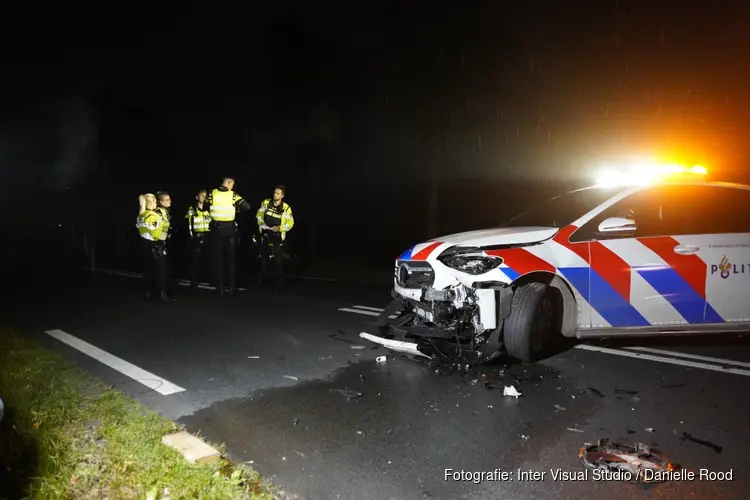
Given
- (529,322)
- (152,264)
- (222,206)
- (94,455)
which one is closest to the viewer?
(94,455)

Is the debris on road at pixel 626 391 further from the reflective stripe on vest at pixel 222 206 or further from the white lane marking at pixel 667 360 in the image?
the reflective stripe on vest at pixel 222 206

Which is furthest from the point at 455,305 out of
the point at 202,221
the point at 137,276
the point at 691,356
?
the point at 137,276

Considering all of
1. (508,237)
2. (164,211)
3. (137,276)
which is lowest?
(137,276)

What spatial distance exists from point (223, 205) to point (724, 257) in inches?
287

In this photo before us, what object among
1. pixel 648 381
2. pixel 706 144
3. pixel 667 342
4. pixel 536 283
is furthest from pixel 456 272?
pixel 706 144

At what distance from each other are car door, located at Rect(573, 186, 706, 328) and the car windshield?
32 cm

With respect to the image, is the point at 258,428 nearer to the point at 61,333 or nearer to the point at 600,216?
the point at 600,216

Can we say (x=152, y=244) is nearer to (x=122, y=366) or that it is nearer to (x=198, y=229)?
(x=198, y=229)

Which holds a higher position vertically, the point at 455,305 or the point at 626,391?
the point at 455,305

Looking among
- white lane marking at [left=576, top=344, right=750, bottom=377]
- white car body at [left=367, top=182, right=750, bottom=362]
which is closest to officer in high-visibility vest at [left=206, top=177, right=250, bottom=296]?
white car body at [left=367, top=182, right=750, bottom=362]

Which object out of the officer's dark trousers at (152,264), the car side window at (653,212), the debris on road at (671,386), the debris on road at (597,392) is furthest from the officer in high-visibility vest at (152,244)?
the debris on road at (671,386)

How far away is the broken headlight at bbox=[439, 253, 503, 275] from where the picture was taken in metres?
4.80

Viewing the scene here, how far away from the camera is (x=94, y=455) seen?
312cm

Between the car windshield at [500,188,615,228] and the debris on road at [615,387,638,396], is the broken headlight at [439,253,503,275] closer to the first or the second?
the car windshield at [500,188,615,228]
